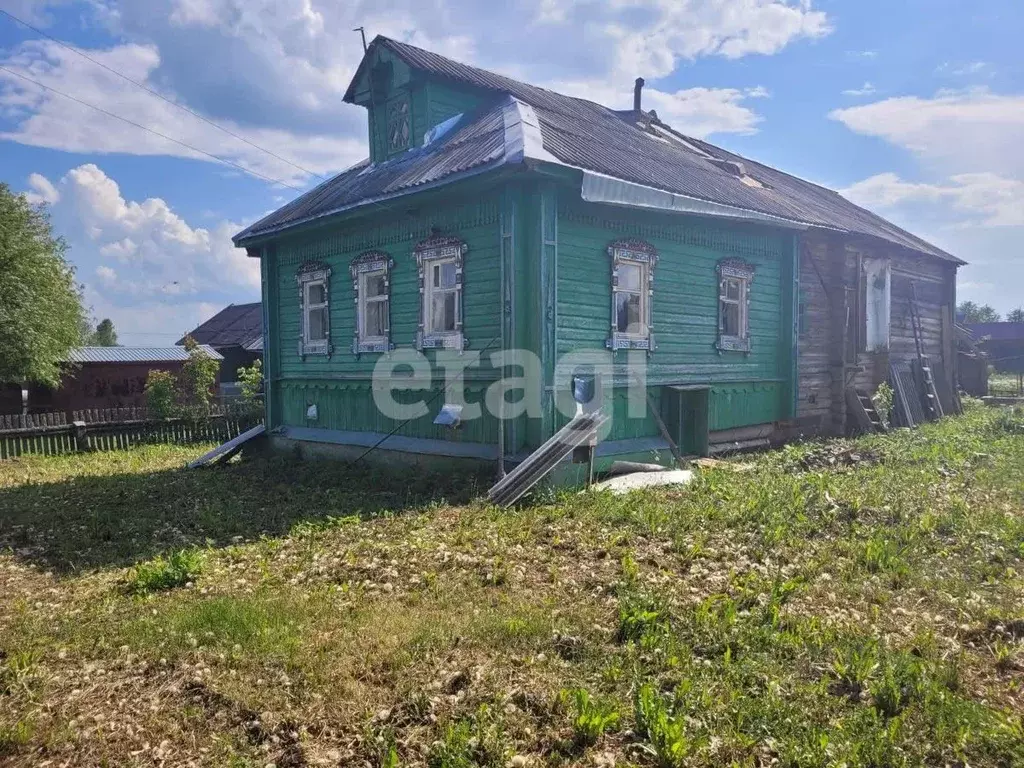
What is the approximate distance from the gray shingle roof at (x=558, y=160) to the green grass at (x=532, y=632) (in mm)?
4539

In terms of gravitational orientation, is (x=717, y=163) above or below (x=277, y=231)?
above

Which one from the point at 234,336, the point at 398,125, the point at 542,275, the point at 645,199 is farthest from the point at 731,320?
the point at 234,336

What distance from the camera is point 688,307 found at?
1153 centimetres

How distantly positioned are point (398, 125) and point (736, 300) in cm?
686

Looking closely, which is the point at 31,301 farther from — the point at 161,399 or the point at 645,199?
the point at 645,199

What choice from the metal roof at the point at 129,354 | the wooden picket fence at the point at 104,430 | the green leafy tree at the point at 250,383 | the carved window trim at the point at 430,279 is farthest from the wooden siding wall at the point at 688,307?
the metal roof at the point at 129,354

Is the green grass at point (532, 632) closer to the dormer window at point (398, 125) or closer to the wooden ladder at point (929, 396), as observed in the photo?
the dormer window at point (398, 125)

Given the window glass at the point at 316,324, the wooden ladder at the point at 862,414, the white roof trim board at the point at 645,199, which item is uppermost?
the white roof trim board at the point at 645,199

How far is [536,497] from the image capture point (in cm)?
830

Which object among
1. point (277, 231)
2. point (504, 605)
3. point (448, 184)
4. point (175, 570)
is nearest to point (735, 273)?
point (448, 184)

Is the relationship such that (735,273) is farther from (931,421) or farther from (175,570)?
(175,570)

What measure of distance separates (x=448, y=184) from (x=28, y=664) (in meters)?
6.92

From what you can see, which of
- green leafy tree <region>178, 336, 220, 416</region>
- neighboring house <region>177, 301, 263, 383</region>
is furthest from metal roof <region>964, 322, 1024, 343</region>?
green leafy tree <region>178, 336, 220, 416</region>

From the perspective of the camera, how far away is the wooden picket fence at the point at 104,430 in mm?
15656
